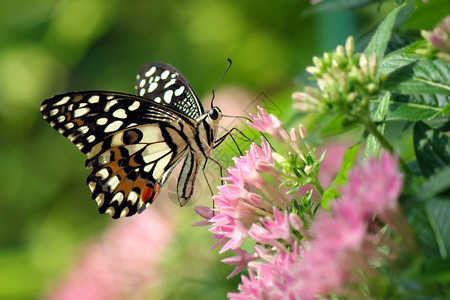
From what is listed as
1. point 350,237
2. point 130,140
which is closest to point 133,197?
point 130,140

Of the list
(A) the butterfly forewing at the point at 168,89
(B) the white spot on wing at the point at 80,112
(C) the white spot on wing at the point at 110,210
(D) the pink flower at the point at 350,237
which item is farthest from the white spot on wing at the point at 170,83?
(D) the pink flower at the point at 350,237

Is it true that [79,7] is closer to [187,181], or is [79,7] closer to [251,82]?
[251,82]

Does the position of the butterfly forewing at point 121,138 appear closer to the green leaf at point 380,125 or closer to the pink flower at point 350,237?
the green leaf at point 380,125

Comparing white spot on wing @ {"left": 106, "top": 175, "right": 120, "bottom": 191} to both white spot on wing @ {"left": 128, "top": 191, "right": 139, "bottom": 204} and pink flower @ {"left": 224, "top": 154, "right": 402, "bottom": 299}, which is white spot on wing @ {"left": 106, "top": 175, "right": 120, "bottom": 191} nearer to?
white spot on wing @ {"left": 128, "top": 191, "right": 139, "bottom": 204}

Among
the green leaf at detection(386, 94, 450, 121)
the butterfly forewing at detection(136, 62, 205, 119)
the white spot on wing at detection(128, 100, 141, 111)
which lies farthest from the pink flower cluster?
the butterfly forewing at detection(136, 62, 205, 119)

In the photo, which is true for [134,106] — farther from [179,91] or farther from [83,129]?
[179,91]

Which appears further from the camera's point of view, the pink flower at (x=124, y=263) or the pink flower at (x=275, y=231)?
the pink flower at (x=124, y=263)
